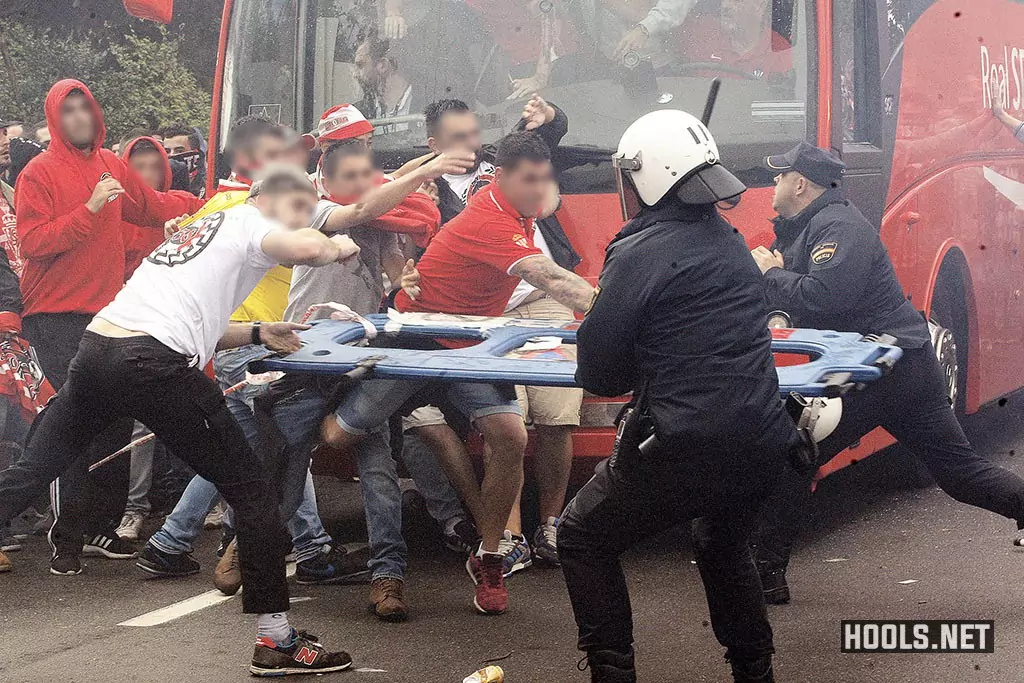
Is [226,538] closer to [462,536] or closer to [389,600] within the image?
[462,536]

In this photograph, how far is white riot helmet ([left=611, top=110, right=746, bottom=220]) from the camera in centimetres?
410

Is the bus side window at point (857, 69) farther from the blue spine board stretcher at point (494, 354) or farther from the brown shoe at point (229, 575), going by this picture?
the brown shoe at point (229, 575)

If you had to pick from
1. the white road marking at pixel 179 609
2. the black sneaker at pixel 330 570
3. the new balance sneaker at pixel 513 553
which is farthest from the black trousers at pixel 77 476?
the new balance sneaker at pixel 513 553

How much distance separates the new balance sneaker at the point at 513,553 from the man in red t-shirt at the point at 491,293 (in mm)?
133

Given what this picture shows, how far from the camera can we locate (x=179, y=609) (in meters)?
5.63

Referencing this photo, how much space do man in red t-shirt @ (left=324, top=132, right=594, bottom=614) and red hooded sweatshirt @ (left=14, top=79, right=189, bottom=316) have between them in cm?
148

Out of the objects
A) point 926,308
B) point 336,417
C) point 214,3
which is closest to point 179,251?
point 336,417

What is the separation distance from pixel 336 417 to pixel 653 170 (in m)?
1.93

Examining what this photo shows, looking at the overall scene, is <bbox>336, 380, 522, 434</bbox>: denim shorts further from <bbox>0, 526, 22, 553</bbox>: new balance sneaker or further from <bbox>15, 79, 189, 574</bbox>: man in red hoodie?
<bbox>0, 526, 22, 553</bbox>: new balance sneaker

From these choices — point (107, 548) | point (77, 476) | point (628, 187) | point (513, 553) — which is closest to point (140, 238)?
point (77, 476)

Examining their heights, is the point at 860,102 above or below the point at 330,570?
above

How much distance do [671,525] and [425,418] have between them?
1.83 meters

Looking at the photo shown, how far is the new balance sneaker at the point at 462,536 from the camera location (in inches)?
238

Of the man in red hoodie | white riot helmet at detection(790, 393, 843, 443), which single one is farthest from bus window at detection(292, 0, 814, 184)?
white riot helmet at detection(790, 393, 843, 443)
